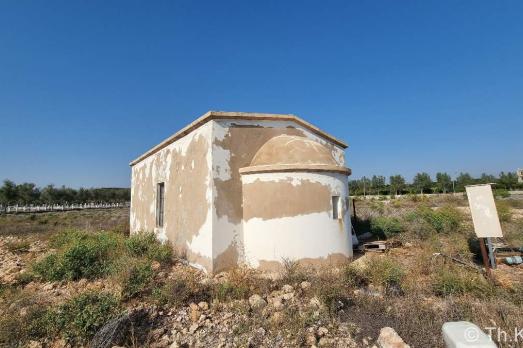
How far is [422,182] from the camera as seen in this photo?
59531 mm

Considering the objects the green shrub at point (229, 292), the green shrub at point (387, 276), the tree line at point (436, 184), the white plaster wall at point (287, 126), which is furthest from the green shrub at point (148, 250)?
the tree line at point (436, 184)

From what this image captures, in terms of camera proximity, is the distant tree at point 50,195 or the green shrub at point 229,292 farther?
the distant tree at point 50,195

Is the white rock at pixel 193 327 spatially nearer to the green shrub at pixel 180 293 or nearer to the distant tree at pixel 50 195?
the green shrub at pixel 180 293

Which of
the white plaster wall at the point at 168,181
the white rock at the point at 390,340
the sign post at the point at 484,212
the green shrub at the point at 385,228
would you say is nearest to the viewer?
the white rock at the point at 390,340

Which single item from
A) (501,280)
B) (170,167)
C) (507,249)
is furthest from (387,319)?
(170,167)

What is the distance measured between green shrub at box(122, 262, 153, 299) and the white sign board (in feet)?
26.2

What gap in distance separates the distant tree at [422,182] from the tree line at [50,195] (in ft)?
226

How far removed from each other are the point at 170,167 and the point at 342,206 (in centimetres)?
644

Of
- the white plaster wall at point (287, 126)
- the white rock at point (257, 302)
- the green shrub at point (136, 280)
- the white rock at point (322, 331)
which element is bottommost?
the white rock at point (322, 331)

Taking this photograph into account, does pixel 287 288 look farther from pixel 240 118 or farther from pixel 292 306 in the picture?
pixel 240 118

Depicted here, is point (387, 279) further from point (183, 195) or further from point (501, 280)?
point (183, 195)

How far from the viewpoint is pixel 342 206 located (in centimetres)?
795

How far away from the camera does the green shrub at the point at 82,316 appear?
13.5 feet

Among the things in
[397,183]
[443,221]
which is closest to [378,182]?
Answer: [397,183]
